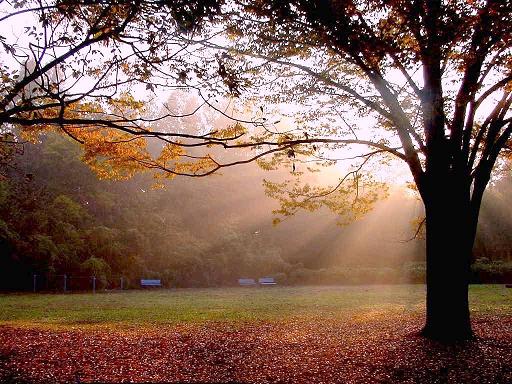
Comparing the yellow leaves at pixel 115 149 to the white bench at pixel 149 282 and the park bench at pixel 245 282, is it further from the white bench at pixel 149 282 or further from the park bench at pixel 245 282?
the park bench at pixel 245 282

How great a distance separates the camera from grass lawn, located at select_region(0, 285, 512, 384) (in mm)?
6375

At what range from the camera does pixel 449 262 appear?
29.3 feet

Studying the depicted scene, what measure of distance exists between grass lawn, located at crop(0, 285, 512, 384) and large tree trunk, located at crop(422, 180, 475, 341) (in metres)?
0.39

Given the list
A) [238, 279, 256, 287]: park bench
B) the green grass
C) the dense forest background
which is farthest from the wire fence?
[238, 279, 256, 287]: park bench

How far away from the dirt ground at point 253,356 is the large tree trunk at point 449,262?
0.42m

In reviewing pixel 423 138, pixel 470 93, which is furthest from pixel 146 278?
pixel 470 93

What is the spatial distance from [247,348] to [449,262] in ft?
12.8

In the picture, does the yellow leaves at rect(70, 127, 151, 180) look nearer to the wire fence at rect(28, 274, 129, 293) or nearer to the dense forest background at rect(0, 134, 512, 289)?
the dense forest background at rect(0, 134, 512, 289)

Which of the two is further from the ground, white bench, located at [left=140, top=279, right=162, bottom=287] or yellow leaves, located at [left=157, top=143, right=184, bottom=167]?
yellow leaves, located at [left=157, top=143, right=184, bottom=167]

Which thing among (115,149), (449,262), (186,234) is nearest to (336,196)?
(449,262)

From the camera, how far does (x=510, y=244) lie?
3409 cm

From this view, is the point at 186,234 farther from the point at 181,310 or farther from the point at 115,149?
the point at 115,149

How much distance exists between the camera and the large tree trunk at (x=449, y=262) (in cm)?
894

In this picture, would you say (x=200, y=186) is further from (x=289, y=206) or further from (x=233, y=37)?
(x=233, y=37)
